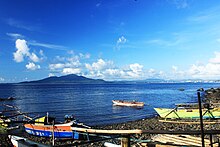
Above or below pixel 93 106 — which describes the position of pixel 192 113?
below

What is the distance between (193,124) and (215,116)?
3129mm

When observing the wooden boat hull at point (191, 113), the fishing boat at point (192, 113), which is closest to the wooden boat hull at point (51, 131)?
the fishing boat at point (192, 113)

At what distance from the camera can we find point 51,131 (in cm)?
2327

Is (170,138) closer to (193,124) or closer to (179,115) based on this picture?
(193,124)

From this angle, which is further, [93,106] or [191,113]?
[93,106]

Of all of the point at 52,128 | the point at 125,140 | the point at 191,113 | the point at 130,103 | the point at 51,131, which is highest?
the point at 125,140

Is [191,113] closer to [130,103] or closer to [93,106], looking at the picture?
[130,103]

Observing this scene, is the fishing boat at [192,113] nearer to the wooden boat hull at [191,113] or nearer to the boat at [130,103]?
the wooden boat hull at [191,113]

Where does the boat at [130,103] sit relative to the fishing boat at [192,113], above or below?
above

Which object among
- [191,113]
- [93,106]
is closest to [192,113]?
[191,113]

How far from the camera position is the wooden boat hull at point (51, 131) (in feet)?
71.4

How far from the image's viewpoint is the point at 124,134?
15.0ft

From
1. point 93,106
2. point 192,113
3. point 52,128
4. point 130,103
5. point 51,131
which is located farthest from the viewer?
point 93,106

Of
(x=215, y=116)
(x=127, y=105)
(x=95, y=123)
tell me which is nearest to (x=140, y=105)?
(x=127, y=105)
